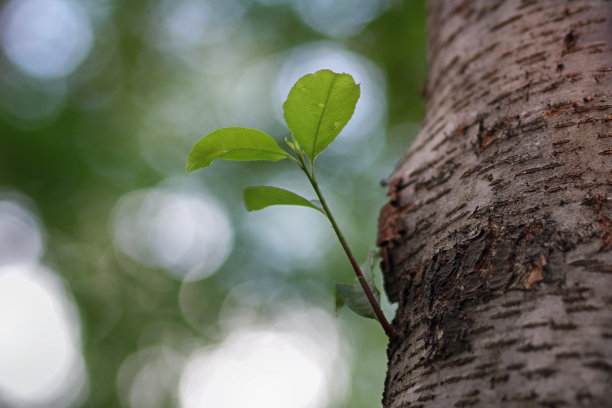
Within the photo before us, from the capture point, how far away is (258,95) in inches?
244

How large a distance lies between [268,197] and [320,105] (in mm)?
233

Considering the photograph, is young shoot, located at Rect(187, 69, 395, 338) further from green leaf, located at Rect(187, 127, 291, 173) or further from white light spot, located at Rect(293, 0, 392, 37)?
white light spot, located at Rect(293, 0, 392, 37)

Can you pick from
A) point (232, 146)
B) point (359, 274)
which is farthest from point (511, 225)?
point (232, 146)

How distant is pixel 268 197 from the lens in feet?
2.99

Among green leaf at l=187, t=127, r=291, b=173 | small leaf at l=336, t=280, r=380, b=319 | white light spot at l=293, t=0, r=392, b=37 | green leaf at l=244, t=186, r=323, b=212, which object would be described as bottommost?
small leaf at l=336, t=280, r=380, b=319

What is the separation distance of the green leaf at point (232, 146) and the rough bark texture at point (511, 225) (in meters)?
0.41

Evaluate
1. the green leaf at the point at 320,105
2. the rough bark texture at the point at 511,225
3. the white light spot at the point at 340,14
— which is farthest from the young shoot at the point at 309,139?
the white light spot at the point at 340,14

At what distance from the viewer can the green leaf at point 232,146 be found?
0.83 m

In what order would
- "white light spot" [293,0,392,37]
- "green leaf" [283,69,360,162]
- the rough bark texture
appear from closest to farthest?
1. the rough bark texture
2. "green leaf" [283,69,360,162]
3. "white light spot" [293,0,392,37]

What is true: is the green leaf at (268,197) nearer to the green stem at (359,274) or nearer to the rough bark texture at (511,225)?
the green stem at (359,274)

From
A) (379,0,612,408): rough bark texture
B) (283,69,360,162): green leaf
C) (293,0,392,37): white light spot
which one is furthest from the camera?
(293,0,392,37): white light spot

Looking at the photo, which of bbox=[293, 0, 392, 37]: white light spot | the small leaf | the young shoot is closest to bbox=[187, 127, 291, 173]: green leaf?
the young shoot

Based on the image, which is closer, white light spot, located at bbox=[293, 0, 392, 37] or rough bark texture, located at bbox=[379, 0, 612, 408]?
rough bark texture, located at bbox=[379, 0, 612, 408]

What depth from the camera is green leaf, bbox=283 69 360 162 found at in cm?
80
